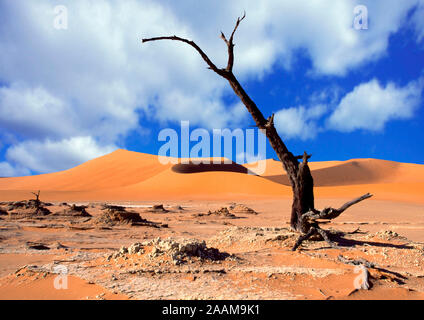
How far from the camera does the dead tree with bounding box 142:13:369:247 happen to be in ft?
21.1

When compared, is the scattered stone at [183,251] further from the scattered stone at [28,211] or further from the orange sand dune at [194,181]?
the orange sand dune at [194,181]

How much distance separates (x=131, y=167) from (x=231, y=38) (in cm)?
6291

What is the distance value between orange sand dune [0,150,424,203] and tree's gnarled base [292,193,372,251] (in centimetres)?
2725

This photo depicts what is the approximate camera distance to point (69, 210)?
15.2 meters

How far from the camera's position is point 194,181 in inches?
1689

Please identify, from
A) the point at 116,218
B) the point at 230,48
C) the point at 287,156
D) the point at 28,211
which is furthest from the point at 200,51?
the point at 28,211

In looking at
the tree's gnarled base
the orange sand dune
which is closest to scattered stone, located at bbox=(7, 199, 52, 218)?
the tree's gnarled base

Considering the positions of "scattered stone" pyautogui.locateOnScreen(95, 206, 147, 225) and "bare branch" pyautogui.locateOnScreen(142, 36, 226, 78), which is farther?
"scattered stone" pyautogui.locateOnScreen(95, 206, 147, 225)

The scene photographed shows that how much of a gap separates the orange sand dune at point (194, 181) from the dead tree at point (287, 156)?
1067 inches

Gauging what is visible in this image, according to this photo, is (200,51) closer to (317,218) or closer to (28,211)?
(317,218)

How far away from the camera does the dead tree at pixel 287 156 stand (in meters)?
6.43

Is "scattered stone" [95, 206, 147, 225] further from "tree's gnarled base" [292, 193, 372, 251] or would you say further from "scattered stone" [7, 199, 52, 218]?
"tree's gnarled base" [292, 193, 372, 251]

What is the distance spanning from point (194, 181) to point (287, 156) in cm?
3644
